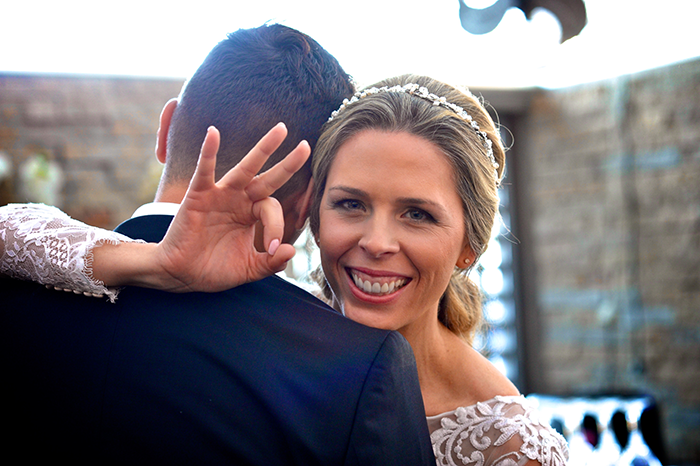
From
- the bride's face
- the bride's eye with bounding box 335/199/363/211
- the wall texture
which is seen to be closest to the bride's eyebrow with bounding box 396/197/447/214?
the bride's face

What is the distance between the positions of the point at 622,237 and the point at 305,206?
340 centimetres

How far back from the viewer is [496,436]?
1544 millimetres

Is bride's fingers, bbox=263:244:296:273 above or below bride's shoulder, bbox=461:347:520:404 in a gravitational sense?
above

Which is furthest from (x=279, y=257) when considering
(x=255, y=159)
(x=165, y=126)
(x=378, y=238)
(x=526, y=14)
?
(x=526, y=14)

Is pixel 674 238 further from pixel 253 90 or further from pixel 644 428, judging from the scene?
pixel 253 90

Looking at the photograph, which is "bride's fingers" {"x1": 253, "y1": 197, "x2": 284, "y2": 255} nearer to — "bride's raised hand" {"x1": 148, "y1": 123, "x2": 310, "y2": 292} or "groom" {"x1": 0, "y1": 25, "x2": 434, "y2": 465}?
"bride's raised hand" {"x1": 148, "y1": 123, "x2": 310, "y2": 292}

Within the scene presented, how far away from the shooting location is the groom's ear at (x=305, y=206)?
5.23 ft

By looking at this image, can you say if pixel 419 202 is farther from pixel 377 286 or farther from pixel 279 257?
pixel 279 257

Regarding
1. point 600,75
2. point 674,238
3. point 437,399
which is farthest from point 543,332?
point 437,399

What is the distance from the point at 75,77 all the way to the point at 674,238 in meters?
4.06

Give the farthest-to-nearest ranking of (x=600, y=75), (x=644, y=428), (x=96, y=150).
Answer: (x=600, y=75)
(x=96, y=150)
(x=644, y=428)

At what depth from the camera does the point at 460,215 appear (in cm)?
158

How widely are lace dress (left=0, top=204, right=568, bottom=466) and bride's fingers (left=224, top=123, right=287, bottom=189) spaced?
0.30 meters

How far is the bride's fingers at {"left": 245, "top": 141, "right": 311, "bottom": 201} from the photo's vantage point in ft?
3.26
